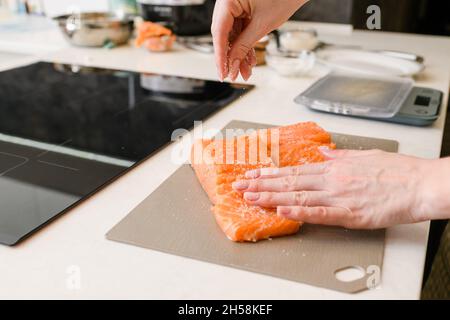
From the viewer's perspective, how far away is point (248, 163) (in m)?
0.92

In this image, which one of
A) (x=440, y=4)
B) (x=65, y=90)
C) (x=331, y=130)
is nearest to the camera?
(x=331, y=130)

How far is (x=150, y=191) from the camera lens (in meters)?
0.92

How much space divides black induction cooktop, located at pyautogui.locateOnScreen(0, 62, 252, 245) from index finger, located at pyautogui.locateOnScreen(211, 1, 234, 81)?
0.66ft

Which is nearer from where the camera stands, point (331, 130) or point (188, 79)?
point (331, 130)

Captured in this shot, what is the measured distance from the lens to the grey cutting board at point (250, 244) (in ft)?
2.31

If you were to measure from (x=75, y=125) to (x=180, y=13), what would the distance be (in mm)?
973

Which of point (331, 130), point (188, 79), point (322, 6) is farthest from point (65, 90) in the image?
point (322, 6)

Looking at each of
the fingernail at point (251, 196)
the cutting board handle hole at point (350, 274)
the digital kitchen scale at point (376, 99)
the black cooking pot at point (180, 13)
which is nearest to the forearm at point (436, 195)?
the cutting board handle hole at point (350, 274)

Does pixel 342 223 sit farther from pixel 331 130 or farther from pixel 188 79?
pixel 188 79

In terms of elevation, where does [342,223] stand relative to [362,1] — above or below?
below

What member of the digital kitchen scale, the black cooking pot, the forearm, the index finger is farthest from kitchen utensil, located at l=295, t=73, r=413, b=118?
the black cooking pot

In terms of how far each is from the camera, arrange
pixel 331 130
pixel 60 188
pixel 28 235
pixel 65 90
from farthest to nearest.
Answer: pixel 65 90, pixel 331 130, pixel 60 188, pixel 28 235

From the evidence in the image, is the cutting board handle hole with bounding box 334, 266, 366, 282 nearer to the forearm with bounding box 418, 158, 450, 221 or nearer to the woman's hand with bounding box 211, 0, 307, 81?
the forearm with bounding box 418, 158, 450, 221

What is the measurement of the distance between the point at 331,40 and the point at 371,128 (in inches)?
39.7
